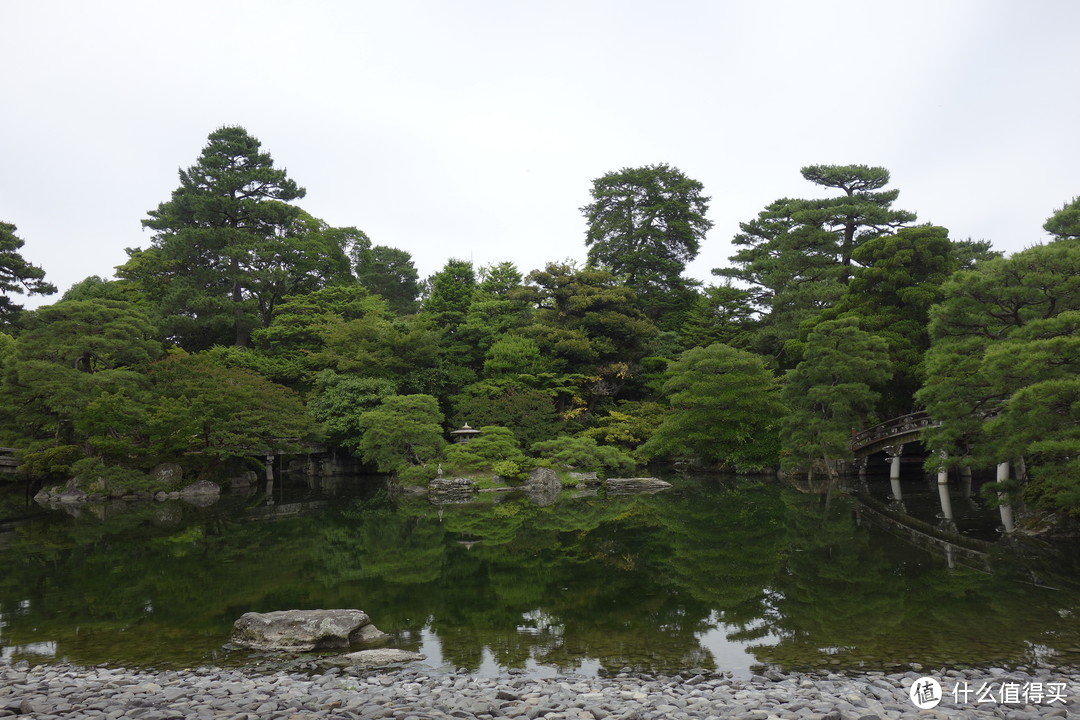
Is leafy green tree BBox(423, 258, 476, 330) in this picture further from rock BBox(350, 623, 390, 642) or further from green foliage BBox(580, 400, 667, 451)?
rock BBox(350, 623, 390, 642)

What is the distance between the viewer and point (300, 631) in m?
6.27

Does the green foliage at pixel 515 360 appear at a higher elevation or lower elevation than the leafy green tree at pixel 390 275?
lower

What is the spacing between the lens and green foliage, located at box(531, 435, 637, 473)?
22609mm

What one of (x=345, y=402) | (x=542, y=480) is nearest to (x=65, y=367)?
(x=345, y=402)

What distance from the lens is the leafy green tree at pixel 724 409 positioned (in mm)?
22234

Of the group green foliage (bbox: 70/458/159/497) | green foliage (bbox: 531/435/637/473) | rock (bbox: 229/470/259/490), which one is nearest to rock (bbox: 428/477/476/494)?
green foliage (bbox: 531/435/637/473)

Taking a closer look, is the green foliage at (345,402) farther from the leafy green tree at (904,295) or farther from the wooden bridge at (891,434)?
the leafy green tree at (904,295)

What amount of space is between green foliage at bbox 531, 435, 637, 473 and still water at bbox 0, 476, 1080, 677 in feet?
22.1

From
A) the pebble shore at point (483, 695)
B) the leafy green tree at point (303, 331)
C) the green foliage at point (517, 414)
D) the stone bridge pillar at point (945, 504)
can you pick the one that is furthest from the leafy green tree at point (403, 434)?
the pebble shore at point (483, 695)

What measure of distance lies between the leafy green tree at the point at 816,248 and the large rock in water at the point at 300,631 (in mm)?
23879

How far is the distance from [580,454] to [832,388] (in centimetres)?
847

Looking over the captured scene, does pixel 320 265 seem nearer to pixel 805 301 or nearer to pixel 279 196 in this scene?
pixel 279 196

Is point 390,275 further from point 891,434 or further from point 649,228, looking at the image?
point 891,434

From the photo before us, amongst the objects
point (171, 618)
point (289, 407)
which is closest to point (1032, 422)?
point (171, 618)
